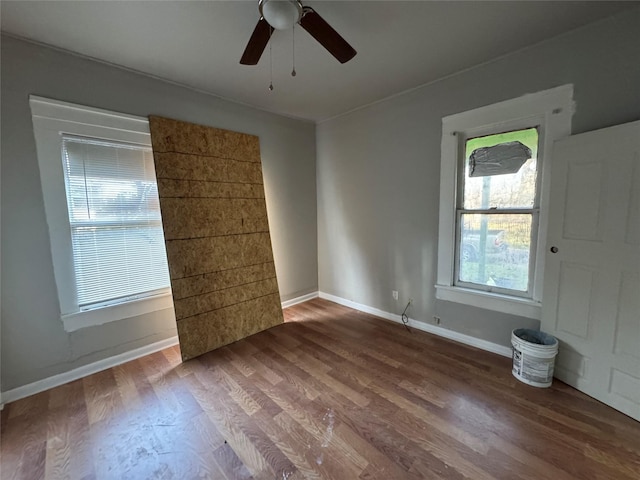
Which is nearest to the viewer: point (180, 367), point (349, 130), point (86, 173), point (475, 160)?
point (86, 173)

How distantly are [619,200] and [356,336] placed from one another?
2.34m

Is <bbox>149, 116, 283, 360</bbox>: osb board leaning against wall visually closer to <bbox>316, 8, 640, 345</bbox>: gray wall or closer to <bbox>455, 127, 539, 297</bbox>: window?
<bbox>316, 8, 640, 345</bbox>: gray wall

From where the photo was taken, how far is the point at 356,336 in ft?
9.43

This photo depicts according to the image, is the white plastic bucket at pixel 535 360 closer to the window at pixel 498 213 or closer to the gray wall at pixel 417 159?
the gray wall at pixel 417 159

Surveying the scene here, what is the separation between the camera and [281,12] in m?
1.39

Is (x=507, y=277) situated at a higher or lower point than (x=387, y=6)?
lower

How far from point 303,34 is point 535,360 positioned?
2.97 meters

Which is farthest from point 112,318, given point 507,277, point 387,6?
point 507,277

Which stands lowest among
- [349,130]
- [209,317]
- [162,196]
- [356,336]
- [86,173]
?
[356,336]

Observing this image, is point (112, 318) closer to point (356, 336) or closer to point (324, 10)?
point (356, 336)

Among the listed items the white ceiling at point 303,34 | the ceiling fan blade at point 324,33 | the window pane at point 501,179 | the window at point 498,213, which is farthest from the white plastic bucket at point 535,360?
the ceiling fan blade at point 324,33

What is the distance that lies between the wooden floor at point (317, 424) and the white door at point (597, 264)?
230 millimetres

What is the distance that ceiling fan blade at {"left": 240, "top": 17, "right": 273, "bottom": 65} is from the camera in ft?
4.87

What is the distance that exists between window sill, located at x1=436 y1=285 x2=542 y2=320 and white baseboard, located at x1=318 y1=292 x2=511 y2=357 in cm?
34
